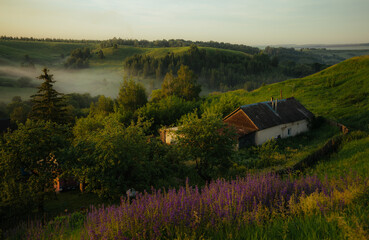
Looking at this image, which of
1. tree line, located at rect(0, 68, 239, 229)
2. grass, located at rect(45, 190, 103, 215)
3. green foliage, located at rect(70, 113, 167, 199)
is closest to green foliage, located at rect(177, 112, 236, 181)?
tree line, located at rect(0, 68, 239, 229)

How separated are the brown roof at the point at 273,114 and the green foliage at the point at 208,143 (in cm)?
1485


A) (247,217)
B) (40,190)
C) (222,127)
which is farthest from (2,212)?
(222,127)

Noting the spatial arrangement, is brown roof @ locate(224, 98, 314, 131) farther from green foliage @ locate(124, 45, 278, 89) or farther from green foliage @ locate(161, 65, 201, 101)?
green foliage @ locate(124, 45, 278, 89)

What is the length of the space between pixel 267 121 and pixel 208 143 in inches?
716

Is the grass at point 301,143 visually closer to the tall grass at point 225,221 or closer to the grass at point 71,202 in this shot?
the grass at point 71,202

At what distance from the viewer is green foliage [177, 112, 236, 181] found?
16781mm

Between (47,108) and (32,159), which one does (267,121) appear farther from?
(47,108)

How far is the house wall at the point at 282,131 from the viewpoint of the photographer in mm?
30812

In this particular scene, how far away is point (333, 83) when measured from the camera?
172 ft

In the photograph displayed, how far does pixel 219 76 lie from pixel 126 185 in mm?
174667

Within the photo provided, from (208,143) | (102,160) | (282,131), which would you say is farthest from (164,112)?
(102,160)

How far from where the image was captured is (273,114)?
3391 centimetres

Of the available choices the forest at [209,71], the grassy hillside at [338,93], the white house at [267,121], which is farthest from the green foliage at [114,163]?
the forest at [209,71]

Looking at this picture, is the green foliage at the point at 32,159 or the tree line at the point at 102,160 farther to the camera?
the green foliage at the point at 32,159
